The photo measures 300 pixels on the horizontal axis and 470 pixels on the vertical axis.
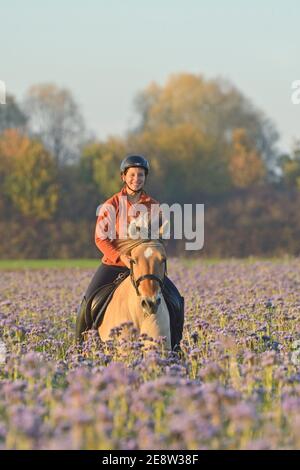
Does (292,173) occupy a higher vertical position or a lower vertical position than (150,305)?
higher

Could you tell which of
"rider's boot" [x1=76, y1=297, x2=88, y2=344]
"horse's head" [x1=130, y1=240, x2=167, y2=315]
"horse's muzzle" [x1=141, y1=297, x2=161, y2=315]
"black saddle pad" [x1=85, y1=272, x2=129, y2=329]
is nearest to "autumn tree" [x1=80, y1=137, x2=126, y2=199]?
"rider's boot" [x1=76, y1=297, x2=88, y2=344]

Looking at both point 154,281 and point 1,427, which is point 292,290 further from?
point 1,427

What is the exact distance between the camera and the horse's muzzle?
9.20 metres

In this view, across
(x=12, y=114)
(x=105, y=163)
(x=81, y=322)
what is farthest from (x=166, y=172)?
(x=81, y=322)

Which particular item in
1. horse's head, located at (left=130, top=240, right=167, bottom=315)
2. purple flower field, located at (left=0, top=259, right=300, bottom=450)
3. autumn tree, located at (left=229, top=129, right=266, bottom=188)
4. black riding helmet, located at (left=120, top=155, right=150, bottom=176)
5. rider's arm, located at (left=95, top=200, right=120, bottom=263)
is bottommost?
Result: purple flower field, located at (left=0, top=259, right=300, bottom=450)

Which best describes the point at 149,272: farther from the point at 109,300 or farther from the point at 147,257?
the point at 109,300

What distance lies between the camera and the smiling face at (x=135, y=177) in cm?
1028

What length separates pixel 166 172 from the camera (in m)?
68.2

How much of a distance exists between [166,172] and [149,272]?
59254mm

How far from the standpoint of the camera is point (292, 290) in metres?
18.2

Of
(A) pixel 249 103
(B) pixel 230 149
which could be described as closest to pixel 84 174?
(B) pixel 230 149

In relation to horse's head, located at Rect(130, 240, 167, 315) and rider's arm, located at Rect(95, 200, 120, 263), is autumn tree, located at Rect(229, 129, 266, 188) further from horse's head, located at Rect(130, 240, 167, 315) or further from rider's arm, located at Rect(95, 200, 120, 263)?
horse's head, located at Rect(130, 240, 167, 315)
